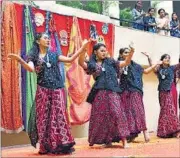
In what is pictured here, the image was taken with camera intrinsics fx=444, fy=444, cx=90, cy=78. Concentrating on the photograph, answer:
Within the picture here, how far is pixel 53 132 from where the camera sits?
4930 mm

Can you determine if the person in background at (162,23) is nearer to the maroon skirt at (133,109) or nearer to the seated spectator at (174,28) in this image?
the seated spectator at (174,28)

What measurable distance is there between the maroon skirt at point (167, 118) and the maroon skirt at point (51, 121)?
9.44 feet

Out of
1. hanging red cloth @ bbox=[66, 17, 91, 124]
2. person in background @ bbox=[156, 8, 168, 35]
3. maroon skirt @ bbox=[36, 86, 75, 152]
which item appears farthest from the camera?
person in background @ bbox=[156, 8, 168, 35]

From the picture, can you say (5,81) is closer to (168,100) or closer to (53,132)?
(53,132)

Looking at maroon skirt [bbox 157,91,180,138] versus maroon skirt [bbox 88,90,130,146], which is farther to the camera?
maroon skirt [bbox 157,91,180,138]

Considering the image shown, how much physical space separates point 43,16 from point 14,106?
1.50 metres

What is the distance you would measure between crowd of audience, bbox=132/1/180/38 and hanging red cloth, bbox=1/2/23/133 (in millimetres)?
3799

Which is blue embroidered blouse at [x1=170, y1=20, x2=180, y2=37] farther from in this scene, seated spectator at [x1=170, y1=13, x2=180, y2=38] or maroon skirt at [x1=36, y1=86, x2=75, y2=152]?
maroon skirt at [x1=36, y1=86, x2=75, y2=152]

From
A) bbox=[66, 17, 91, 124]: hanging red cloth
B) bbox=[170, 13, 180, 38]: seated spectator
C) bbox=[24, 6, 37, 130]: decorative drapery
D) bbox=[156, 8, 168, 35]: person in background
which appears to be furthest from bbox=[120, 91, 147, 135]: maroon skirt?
bbox=[170, 13, 180, 38]: seated spectator

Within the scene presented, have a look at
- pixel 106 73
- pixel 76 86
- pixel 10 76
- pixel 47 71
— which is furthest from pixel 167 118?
pixel 47 71

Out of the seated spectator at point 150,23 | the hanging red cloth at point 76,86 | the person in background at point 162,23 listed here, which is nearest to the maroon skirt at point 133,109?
the hanging red cloth at point 76,86

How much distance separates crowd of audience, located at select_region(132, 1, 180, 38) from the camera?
979cm

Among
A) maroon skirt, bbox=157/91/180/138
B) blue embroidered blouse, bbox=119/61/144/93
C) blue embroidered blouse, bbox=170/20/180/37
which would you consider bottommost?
maroon skirt, bbox=157/91/180/138

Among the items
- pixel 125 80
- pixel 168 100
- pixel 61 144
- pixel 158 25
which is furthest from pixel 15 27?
pixel 158 25
